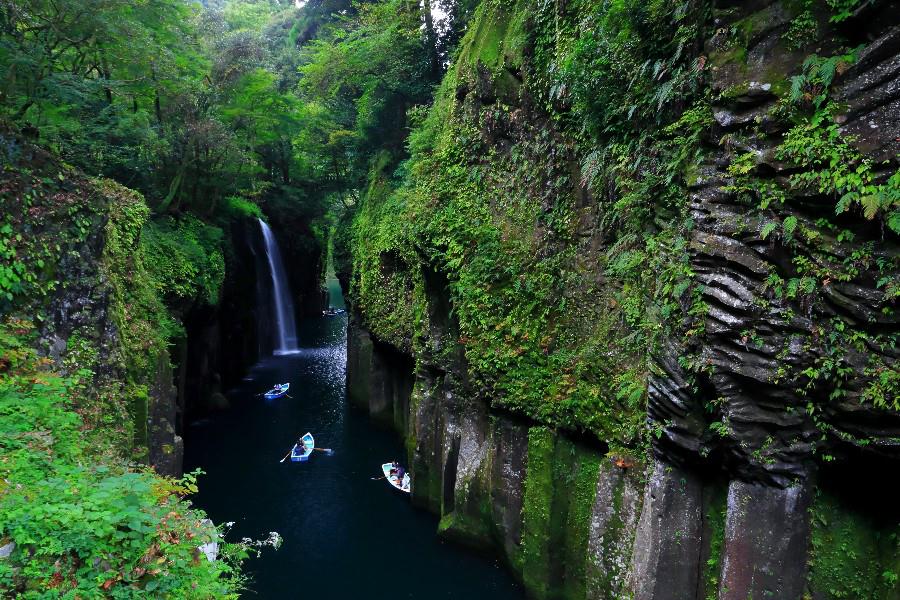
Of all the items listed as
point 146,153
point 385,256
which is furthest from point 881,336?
point 146,153

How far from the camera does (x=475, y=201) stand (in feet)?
48.2

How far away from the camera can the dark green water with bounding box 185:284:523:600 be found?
13.0 meters

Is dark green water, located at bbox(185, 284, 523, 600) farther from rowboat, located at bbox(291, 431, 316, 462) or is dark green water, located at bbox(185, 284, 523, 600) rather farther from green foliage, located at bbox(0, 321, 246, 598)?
green foliage, located at bbox(0, 321, 246, 598)

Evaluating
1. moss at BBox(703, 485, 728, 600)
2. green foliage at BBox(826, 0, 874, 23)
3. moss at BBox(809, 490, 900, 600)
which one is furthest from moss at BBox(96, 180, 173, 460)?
green foliage at BBox(826, 0, 874, 23)

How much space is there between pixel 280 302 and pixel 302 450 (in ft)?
60.3

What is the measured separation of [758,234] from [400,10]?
67.6 feet

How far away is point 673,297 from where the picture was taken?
8.02 meters

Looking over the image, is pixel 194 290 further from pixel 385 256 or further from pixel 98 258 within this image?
pixel 98 258

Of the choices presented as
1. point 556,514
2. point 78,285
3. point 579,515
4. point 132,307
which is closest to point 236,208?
point 132,307

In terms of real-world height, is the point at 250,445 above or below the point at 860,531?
below

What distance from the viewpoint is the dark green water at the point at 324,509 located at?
513 inches

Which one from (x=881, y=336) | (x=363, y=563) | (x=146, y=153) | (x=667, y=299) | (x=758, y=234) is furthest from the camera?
(x=146, y=153)

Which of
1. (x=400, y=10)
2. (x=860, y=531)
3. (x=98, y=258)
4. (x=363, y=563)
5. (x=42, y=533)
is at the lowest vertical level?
(x=363, y=563)

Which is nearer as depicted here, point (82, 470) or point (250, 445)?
point (82, 470)
